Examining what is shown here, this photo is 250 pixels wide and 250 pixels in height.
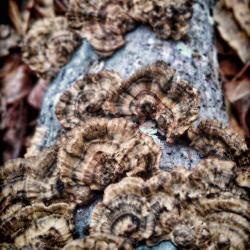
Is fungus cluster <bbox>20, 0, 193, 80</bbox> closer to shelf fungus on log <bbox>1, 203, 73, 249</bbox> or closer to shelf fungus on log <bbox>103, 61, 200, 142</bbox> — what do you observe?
shelf fungus on log <bbox>103, 61, 200, 142</bbox>

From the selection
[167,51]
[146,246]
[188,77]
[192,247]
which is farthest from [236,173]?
[167,51]

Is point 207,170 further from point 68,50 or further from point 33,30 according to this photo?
point 33,30

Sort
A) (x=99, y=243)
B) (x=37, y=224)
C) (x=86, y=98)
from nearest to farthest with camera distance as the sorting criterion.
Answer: (x=99, y=243) → (x=37, y=224) → (x=86, y=98)

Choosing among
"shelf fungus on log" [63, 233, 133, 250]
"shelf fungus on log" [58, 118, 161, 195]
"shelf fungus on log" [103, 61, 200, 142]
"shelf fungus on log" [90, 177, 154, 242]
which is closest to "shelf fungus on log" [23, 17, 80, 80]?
"shelf fungus on log" [103, 61, 200, 142]

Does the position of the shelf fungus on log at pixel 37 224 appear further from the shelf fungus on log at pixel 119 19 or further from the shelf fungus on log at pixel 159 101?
the shelf fungus on log at pixel 119 19

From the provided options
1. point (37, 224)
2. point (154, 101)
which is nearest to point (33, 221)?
point (37, 224)

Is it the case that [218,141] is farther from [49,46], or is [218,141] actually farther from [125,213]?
[49,46]
